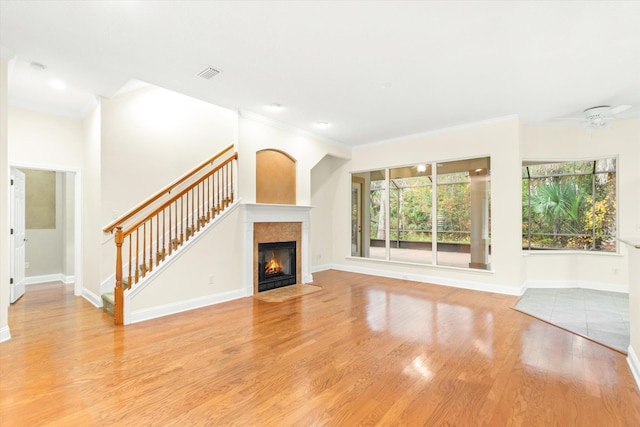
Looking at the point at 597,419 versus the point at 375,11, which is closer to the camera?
the point at 597,419

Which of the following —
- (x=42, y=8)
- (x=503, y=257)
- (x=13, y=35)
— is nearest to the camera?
(x=42, y=8)

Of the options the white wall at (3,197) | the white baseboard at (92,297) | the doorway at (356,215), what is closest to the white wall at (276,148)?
the doorway at (356,215)

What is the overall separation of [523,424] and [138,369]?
9.66ft

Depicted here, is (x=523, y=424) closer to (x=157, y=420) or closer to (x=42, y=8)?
(x=157, y=420)

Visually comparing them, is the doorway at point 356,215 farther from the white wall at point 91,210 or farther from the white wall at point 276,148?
the white wall at point 91,210

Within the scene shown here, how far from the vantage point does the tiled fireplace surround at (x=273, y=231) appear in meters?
5.09

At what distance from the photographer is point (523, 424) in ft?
6.29

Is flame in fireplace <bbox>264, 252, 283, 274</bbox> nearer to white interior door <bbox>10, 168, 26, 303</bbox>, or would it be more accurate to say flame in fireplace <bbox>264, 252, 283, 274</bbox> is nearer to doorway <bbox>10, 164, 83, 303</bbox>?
doorway <bbox>10, 164, 83, 303</bbox>

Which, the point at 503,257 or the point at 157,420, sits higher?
the point at 503,257

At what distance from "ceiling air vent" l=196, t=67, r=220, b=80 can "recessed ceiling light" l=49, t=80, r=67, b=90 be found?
76.0 inches

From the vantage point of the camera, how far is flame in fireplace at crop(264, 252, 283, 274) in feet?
18.3

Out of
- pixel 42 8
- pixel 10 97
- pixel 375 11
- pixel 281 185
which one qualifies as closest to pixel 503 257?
pixel 281 185

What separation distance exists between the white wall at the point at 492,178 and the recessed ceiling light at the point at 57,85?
224 inches

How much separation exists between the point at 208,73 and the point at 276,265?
11.4 ft
